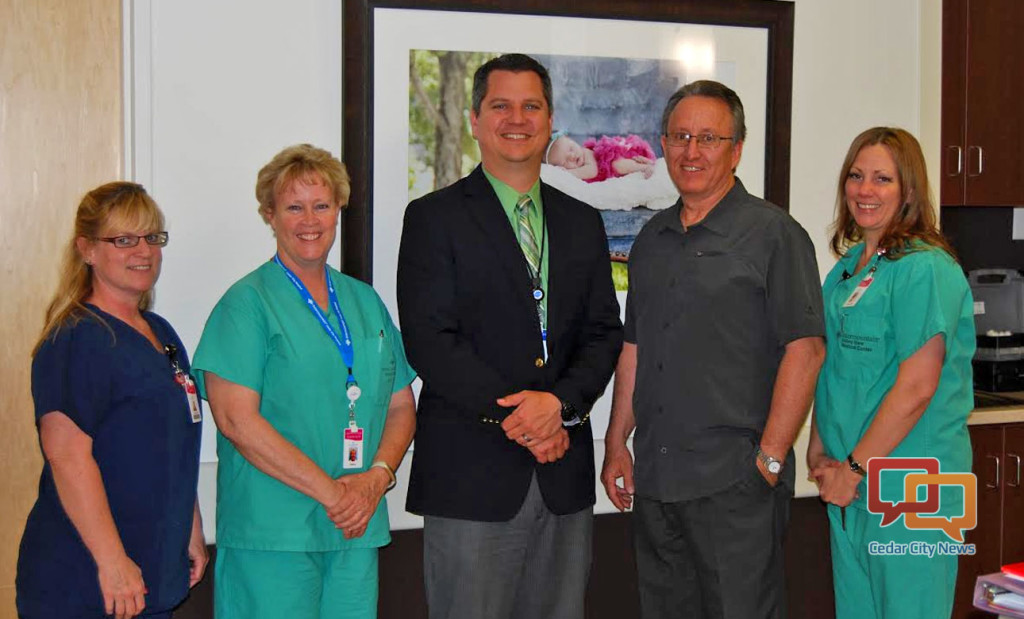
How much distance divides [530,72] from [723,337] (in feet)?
2.54

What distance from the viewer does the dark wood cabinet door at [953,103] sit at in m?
3.22

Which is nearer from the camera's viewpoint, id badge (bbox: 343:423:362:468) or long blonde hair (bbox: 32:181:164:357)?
long blonde hair (bbox: 32:181:164:357)

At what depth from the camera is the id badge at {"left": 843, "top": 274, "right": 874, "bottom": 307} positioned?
2342 millimetres

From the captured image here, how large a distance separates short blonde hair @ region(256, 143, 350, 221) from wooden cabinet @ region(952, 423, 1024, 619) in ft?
7.48

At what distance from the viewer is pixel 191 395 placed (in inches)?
83.0

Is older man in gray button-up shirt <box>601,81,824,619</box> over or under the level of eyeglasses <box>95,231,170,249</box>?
under

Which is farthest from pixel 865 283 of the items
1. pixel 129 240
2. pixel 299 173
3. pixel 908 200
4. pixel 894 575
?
pixel 129 240

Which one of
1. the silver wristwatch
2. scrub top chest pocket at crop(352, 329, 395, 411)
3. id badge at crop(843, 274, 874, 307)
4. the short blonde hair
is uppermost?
the short blonde hair

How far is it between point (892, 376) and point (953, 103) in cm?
142

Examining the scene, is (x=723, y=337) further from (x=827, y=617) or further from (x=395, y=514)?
(x=827, y=617)

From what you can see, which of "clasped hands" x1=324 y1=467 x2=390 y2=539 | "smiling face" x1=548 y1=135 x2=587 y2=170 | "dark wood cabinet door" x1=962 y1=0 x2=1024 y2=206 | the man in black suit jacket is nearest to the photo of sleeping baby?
"smiling face" x1=548 y1=135 x2=587 y2=170

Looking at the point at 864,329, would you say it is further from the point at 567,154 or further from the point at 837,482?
the point at 567,154

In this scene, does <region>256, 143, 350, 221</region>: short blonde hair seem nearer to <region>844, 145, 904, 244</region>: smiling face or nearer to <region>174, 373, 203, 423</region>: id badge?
<region>174, 373, 203, 423</region>: id badge

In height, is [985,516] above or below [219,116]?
below
